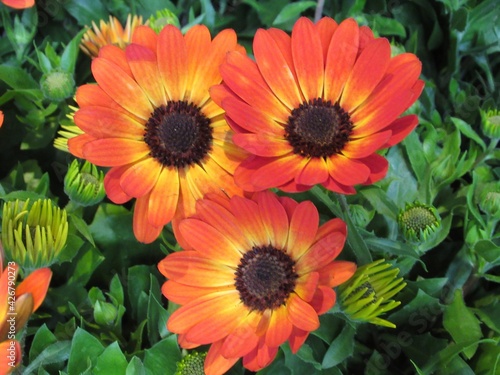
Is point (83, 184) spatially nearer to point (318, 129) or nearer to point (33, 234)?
point (33, 234)

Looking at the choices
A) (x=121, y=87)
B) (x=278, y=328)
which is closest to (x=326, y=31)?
(x=121, y=87)

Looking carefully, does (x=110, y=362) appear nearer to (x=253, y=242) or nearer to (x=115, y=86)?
(x=253, y=242)

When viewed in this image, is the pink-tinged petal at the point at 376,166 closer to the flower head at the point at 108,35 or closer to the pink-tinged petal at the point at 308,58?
the pink-tinged petal at the point at 308,58

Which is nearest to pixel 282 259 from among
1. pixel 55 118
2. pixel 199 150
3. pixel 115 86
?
pixel 199 150

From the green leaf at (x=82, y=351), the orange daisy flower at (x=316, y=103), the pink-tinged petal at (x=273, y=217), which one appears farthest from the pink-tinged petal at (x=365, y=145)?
the green leaf at (x=82, y=351)

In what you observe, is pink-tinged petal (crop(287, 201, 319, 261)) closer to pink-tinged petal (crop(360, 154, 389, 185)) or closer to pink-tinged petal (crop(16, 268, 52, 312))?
pink-tinged petal (crop(360, 154, 389, 185))

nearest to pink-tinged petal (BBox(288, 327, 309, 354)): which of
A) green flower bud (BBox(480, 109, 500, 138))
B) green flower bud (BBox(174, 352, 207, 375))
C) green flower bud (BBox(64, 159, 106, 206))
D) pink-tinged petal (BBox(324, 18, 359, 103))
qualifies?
green flower bud (BBox(174, 352, 207, 375))
